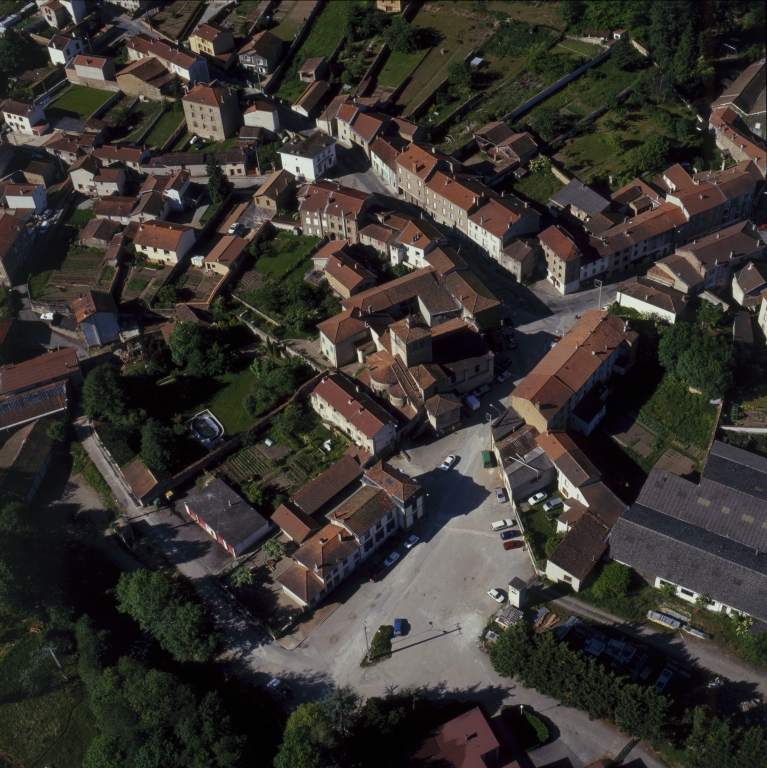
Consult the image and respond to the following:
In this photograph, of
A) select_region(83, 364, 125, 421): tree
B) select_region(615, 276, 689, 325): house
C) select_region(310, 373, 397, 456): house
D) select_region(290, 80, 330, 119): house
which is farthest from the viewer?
select_region(290, 80, 330, 119): house

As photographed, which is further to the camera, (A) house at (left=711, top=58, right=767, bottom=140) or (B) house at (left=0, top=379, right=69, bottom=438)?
(A) house at (left=711, top=58, right=767, bottom=140)

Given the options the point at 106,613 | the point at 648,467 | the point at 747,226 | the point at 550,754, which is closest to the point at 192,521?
the point at 106,613

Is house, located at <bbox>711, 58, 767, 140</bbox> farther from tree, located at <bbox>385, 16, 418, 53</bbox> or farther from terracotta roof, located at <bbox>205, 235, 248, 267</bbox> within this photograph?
terracotta roof, located at <bbox>205, 235, 248, 267</bbox>

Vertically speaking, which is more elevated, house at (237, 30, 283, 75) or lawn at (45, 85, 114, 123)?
house at (237, 30, 283, 75)

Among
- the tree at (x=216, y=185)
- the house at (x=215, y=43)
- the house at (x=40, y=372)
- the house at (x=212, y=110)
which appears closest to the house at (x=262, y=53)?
the house at (x=215, y=43)

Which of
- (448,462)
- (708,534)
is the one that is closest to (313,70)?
(448,462)

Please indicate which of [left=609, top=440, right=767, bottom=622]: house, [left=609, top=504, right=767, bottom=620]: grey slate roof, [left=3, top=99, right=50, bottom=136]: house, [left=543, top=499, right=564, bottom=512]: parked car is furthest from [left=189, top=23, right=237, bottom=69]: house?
[left=609, top=504, right=767, bottom=620]: grey slate roof

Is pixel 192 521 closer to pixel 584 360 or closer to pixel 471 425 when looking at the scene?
pixel 471 425
